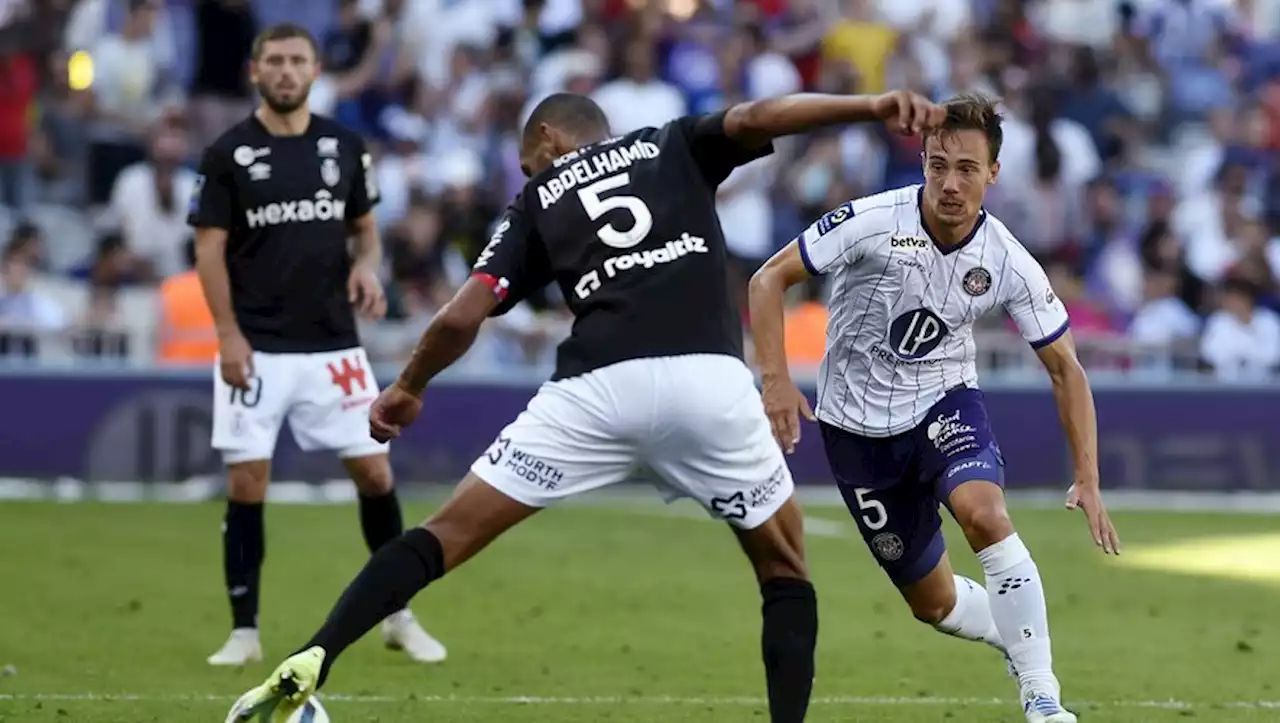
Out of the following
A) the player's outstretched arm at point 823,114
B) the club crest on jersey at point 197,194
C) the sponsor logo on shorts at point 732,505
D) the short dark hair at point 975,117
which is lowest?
the sponsor logo on shorts at point 732,505

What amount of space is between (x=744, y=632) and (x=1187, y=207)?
13.1m

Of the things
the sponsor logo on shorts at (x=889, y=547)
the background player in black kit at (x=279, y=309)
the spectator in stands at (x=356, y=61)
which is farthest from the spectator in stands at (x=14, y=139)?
the sponsor logo on shorts at (x=889, y=547)

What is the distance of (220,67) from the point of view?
67.6ft

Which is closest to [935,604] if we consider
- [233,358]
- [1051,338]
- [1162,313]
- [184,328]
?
[1051,338]

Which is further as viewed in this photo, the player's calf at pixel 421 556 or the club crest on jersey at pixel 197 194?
the club crest on jersey at pixel 197 194

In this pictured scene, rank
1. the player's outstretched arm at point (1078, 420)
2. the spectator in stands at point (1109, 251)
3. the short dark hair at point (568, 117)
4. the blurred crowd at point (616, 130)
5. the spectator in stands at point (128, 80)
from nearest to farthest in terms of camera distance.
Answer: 1. the short dark hair at point (568, 117)
2. the player's outstretched arm at point (1078, 420)
3. the blurred crowd at point (616, 130)
4. the spectator in stands at point (128, 80)
5. the spectator in stands at point (1109, 251)

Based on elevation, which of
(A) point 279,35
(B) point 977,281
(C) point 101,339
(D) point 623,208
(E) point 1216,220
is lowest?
(C) point 101,339

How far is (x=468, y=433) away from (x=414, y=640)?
25.5ft

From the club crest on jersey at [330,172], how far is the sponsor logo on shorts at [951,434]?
3451 mm

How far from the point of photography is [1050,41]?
24203 millimetres

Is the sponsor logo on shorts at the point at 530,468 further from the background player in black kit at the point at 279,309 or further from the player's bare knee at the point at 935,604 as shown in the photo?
the background player in black kit at the point at 279,309

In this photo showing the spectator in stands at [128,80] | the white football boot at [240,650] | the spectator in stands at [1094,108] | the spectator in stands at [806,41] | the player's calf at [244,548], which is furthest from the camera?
the spectator in stands at [1094,108]

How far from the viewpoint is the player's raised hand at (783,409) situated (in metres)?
6.92

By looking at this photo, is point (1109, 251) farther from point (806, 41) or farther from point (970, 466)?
point (970, 466)
